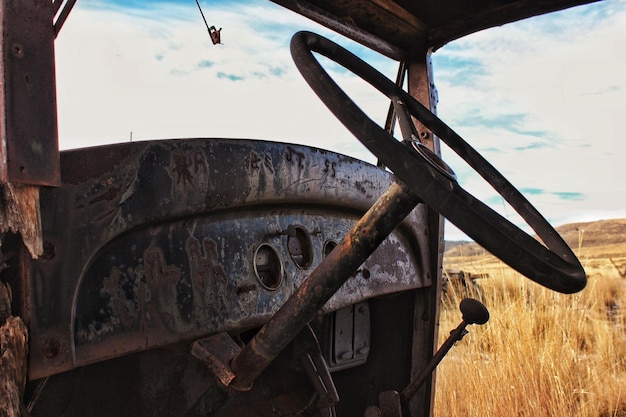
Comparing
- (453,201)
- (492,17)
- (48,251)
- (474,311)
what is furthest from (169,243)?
(492,17)

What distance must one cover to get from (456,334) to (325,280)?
766 millimetres

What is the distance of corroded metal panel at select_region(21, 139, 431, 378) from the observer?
982 mm

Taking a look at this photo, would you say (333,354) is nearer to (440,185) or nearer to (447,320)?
(440,185)

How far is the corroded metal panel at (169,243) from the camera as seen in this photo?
982 millimetres

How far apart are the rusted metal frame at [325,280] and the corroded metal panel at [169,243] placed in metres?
0.10

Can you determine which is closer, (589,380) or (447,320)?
(589,380)

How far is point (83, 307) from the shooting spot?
3.31 ft

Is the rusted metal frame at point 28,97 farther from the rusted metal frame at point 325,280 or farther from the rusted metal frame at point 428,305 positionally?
the rusted metal frame at point 428,305

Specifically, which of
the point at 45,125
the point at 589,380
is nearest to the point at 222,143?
the point at 45,125

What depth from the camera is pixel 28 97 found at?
3.07ft

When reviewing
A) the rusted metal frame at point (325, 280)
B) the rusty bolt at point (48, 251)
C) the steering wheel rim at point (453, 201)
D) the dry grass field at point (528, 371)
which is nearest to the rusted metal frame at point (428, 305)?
the steering wheel rim at point (453, 201)

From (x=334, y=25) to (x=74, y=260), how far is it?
120 centimetres

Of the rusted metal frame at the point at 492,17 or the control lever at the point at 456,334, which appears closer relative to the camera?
the control lever at the point at 456,334

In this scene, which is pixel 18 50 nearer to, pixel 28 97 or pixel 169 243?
pixel 28 97
